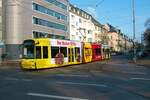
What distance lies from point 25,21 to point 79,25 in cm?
3489

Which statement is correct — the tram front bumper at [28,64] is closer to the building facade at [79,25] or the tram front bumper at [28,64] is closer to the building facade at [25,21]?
the building facade at [25,21]

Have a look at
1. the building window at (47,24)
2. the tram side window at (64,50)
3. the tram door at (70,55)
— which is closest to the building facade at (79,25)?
the building window at (47,24)

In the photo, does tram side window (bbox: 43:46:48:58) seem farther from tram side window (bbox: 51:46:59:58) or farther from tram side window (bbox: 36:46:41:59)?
tram side window (bbox: 51:46:59:58)

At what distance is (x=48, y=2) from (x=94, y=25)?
41840mm

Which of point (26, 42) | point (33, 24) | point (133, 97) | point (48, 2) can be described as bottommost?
point (133, 97)

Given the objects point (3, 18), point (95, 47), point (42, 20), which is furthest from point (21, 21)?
point (95, 47)

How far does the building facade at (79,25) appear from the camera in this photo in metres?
103

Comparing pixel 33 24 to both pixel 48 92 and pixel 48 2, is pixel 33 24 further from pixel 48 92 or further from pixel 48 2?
pixel 48 92

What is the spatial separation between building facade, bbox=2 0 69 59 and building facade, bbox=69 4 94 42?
38.3 feet

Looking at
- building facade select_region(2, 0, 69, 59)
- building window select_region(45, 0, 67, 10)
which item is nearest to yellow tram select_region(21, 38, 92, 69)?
building facade select_region(2, 0, 69, 59)

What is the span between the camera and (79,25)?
108625mm

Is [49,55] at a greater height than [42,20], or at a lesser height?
lesser

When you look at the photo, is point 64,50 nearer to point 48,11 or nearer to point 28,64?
point 28,64

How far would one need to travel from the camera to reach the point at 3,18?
74.3 metres
